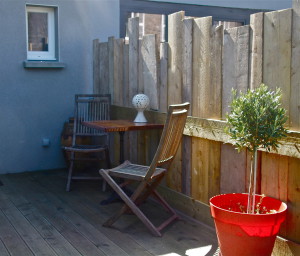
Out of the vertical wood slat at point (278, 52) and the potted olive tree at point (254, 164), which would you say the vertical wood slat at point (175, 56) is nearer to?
the vertical wood slat at point (278, 52)

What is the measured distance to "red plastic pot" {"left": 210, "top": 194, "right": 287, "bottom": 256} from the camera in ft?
10.1

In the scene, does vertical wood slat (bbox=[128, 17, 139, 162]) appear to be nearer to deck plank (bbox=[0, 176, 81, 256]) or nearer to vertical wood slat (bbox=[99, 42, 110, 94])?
vertical wood slat (bbox=[99, 42, 110, 94])

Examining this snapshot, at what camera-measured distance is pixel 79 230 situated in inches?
165

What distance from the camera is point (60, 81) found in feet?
21.6

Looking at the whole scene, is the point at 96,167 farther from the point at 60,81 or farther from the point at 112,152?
the point at 60,81

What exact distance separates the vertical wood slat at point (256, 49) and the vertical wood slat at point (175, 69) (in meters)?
1.03

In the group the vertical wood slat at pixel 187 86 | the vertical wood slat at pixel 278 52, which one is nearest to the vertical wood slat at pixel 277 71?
the vertical wood slat at pixel 278 52

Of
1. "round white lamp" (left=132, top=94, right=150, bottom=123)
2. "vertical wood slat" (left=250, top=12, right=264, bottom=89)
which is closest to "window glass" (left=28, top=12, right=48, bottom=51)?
"round white lamp" (left=132, top=94, right=150, bottom=123)

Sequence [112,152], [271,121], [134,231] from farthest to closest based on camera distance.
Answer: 1. [112,152]
2. [134,231]
3. [271,121]

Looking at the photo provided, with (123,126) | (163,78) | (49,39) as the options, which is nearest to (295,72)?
(163,78)

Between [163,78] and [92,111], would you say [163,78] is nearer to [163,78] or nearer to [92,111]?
[163,78]

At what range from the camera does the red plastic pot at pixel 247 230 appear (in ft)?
10.1

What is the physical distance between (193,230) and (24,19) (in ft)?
12.0

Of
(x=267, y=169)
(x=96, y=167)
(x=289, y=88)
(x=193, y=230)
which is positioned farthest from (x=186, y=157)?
(x=96, y=167)
